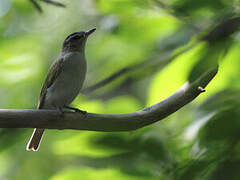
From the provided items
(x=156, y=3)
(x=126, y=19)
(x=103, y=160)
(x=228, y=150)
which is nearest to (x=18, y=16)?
(x=126, y=19)

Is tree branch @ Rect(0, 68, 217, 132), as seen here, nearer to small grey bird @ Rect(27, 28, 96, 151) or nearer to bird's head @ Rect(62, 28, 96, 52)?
small grey bird @ Rect(27, 28, 96, 151)

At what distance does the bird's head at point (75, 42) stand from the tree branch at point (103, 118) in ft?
8.17

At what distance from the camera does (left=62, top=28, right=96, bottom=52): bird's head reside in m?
4.34

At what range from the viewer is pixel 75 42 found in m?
4.41

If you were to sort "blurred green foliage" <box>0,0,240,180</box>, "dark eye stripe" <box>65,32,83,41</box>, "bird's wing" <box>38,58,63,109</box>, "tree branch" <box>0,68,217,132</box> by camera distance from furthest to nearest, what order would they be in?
"dark eye stripe" <box>65,32,83,41</box>
"bird's wing" <box>38,58,63,109</box>
"tree branch" <box>0,68,217,132</box>
"blurred green foliage" <box>0,0,240,180</box>

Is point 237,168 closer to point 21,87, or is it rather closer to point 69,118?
point 69,118

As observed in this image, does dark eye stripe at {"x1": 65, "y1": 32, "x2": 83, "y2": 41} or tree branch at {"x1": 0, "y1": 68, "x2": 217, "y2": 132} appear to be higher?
dark eye stripe at {"x1": 65, "y1": 32, "x2": 83, "y2": 41}

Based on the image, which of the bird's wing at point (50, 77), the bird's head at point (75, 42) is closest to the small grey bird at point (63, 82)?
the bird's wing at point (50, 77)

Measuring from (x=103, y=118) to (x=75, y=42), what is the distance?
2702 mm

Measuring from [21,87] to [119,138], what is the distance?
1.61m

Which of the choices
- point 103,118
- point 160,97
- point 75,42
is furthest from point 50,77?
point 160,97

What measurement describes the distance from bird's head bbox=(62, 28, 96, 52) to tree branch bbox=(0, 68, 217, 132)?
249 cm

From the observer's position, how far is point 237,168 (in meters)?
1.08

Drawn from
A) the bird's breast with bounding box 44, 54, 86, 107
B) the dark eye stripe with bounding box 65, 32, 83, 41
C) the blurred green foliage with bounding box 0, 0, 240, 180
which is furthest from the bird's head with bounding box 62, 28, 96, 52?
the blurred green foliage with bounding box 0, 0, 240, 180
